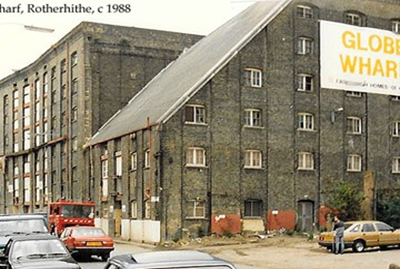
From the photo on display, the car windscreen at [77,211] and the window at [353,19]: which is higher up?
the window at [353,19]

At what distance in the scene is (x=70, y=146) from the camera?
61.6 metres

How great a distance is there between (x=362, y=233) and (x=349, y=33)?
9477mm

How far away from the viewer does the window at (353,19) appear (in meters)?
50.2

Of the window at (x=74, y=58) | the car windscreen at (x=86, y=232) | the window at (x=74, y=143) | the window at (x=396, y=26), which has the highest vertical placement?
the window at (x=396, y=26)

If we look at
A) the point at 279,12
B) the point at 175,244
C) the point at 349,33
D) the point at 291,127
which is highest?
the point at 279,12

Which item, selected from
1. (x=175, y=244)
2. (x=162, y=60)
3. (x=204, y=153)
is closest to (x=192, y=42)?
(x=162, y=60)

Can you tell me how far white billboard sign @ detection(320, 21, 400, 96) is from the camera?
29641 mm

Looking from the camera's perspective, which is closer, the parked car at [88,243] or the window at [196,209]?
the parked car at [88,243]

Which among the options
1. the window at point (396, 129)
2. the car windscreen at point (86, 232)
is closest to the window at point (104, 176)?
the window at point (396, 129)

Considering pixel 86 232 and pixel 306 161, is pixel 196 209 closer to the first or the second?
pixel 306 161

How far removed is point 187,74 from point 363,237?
20595 mm

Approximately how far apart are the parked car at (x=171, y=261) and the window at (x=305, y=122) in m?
40.9

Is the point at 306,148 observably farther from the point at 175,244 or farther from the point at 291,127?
the point at 175,244

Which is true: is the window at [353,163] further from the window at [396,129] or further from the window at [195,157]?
the window at [195,157]
